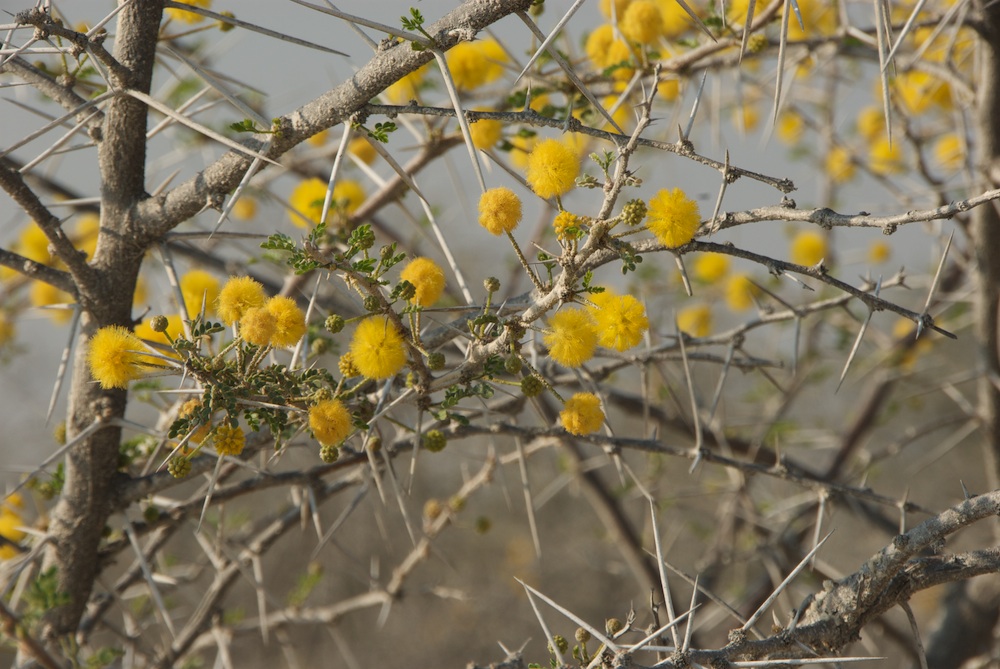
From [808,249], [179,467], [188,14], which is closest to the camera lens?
[179,467]

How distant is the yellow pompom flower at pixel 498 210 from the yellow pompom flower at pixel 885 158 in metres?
2.89

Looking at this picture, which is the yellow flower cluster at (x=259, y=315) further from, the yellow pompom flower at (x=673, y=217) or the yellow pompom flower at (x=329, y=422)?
the yellow pompom flower at (x=673, y=217)

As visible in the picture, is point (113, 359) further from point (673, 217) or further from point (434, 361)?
point (673, 217)

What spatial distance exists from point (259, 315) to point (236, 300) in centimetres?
9

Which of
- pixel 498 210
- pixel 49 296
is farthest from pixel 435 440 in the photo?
pixel 49 296

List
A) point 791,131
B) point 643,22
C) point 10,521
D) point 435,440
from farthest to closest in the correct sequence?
1. point 791,131
2. point 10,521
3. point 643,22
4. point 435,440

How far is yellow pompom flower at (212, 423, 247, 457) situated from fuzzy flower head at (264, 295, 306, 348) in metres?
0.20

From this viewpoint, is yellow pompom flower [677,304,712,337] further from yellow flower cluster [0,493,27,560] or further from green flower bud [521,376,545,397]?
yellow flower cluster [0,493,27,560]

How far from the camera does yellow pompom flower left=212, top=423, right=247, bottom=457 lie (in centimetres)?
148

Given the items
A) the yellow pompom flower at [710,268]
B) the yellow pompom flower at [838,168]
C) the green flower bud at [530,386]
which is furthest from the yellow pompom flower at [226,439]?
the yellow pompom flower at [838,168]

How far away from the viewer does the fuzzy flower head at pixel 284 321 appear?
1.38 meters

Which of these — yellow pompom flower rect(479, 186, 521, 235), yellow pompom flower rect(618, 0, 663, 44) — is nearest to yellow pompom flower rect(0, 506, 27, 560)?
yellow pompom flower rect(479, 186, 521, 235)

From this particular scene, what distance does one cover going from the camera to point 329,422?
1.37 m

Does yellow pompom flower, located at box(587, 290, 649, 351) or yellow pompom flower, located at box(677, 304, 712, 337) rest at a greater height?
yellow pompom flower, located at box(677, 304, 712, 337)
